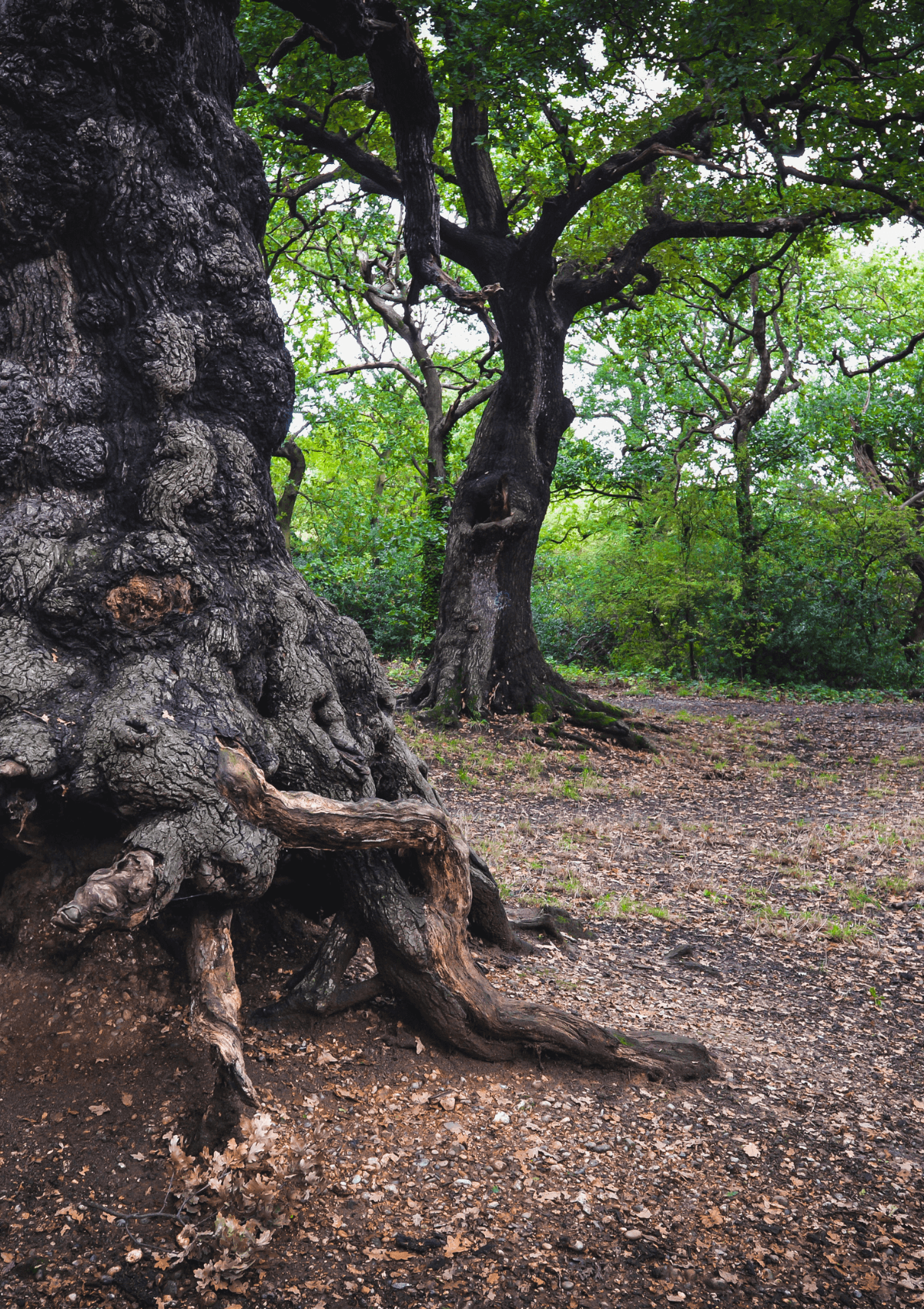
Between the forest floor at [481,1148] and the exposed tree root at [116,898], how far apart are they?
64cm

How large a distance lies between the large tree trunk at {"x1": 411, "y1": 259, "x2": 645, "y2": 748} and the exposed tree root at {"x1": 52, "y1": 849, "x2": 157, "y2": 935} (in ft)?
26.7

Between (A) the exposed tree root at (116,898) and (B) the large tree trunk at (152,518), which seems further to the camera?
(B) the large tree trunk at (152,518)

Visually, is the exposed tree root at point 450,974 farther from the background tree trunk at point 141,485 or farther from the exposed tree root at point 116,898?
the exposed tree root at point 116,898

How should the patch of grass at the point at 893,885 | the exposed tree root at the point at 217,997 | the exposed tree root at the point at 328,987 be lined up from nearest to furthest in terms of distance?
the exposed tree root at the point at 217,997
the exposed tree root at the point at 328,987
the patch of grass at the point at 893,885

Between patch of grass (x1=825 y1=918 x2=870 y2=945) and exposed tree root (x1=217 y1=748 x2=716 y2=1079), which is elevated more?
exposed tree root (x1=217 y1=748 x2=716 y2=1079)

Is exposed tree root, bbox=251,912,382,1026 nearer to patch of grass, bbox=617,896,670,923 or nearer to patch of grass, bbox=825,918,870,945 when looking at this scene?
patch of grass, bbox=617,896,670,923

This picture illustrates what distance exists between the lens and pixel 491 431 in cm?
1150

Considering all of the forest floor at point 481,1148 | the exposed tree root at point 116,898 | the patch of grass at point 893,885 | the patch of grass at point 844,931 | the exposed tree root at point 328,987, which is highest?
the exposed tree root at point 116,898

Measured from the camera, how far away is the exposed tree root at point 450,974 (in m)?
3.64

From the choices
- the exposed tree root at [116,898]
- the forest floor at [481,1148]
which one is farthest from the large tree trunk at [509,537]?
the exposed tree root at [116,898]

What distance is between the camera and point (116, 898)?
2.75 metres

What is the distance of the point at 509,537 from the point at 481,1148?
28.6 ft

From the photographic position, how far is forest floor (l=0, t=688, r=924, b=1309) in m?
2.63

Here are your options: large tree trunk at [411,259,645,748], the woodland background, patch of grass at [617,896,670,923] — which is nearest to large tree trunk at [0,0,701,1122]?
patch of grass at [617,896,670,923]
